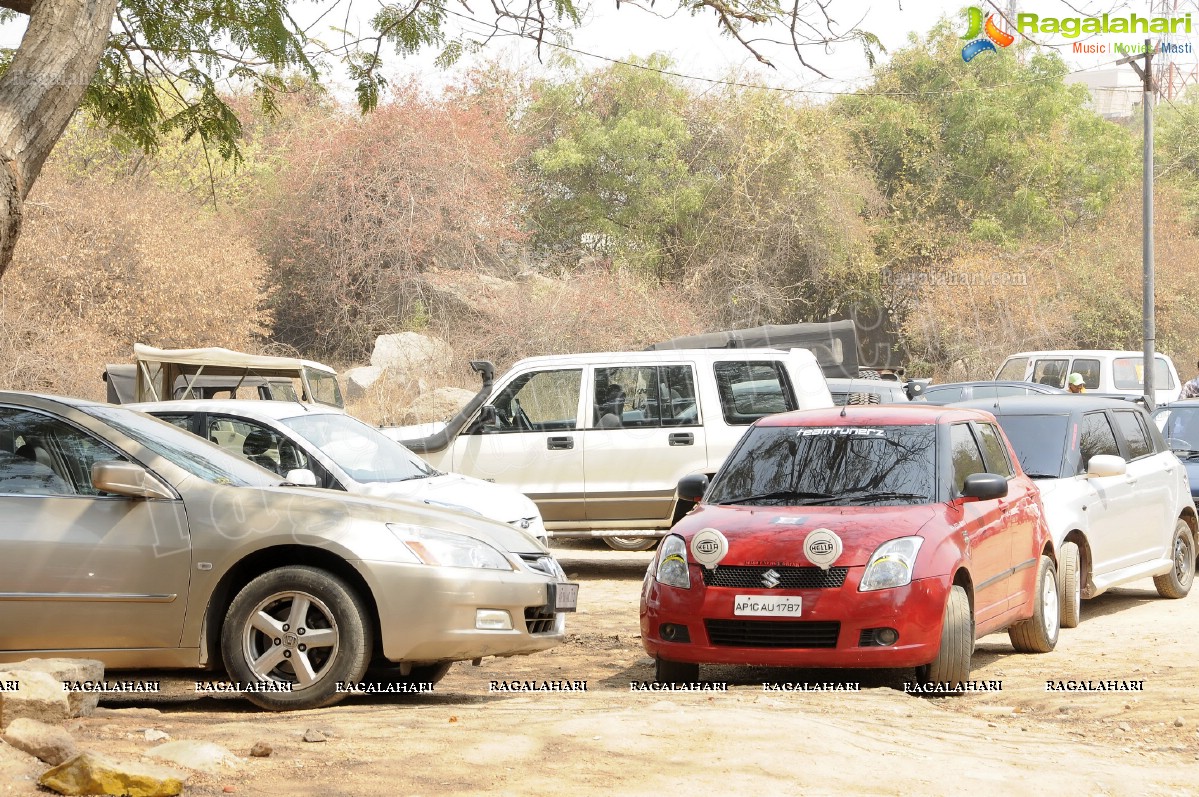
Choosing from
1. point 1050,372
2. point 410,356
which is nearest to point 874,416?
point 1050,372

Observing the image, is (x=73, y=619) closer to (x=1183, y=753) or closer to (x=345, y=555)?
(x=345, y=555)

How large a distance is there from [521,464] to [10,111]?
22.5 feet

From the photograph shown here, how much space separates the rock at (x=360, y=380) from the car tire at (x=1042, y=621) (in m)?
20.7

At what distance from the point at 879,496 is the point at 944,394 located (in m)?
12.5

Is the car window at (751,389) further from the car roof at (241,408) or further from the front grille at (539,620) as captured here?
the front grille at (539,620)

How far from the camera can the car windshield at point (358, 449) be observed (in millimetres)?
9828

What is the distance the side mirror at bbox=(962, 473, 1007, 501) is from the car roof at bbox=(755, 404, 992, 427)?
0.59m

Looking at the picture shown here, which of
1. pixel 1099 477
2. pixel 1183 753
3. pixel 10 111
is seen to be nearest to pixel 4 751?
pixel 10 111

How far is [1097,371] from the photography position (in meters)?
22.8

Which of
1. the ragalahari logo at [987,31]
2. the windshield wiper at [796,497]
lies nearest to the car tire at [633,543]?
the ragalahari logo at [987,31]

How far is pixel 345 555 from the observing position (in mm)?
6562

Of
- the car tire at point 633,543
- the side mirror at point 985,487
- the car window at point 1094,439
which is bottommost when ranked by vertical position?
the car tire at point 633,543

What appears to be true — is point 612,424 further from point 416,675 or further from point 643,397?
point 416,675

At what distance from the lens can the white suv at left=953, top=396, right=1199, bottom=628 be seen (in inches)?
392
